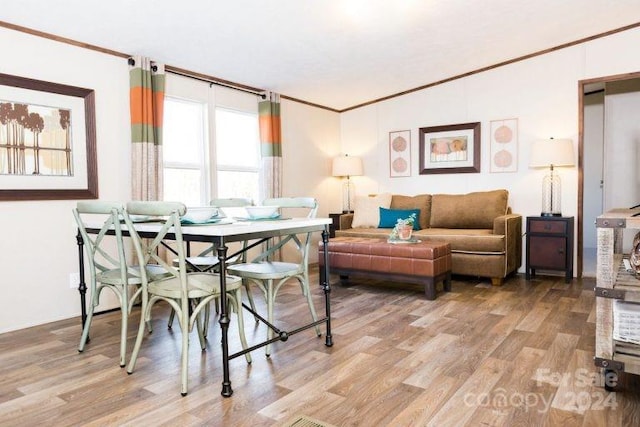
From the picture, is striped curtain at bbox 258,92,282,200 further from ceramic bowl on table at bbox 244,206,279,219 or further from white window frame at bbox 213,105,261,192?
ceramic bowl on table at bbox 244,206,279,219

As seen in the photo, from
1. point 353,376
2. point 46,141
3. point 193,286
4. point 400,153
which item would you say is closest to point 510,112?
point 400,153

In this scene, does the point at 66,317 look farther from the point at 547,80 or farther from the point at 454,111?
the point at 547,80

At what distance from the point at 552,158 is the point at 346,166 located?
2.46m

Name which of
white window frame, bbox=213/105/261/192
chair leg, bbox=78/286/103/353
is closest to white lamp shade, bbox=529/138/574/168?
white window frame, bbox=213/105/261/192

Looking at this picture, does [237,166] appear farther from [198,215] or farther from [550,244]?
[550,244]

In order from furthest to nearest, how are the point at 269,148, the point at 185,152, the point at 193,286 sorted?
the point at 269,148
the point at 185,152
the point at 193,286

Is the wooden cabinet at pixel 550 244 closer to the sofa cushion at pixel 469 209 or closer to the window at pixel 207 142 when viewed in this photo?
the sofa cushion at pixel 469 209

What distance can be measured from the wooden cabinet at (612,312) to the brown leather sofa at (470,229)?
2.25m

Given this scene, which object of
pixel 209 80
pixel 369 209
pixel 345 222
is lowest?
pixel 345 222

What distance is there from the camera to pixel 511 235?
448 cm

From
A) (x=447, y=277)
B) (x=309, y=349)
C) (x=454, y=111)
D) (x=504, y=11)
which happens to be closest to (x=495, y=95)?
(x=454, y=111)

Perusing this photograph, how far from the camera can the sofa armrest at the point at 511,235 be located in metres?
4.31

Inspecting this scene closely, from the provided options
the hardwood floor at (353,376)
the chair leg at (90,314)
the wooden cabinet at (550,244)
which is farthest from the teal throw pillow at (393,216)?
the chair leg at (90,314)

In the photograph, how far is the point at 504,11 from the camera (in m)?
3.62
